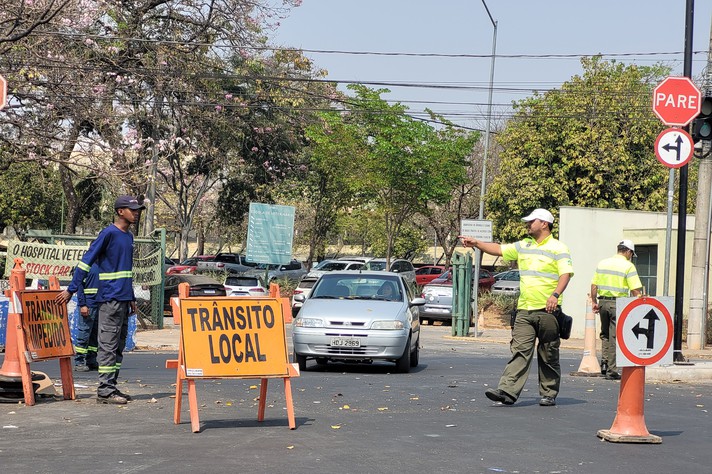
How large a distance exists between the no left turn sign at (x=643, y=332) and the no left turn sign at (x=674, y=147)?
23.5 feet

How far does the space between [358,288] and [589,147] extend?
91.7 feet

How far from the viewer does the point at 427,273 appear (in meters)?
53.8

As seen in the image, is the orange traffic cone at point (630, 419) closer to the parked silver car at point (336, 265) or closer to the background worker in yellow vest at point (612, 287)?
the background worker in yellow vest at point (612, 287)

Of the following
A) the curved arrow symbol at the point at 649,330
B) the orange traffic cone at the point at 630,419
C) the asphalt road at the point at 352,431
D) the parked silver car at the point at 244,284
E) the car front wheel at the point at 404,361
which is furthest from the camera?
the parked silver car at the point at 244,284

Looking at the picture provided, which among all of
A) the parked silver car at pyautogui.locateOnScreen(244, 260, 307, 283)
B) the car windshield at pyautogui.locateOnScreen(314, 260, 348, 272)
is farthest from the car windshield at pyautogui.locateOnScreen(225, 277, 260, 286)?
the parked silver car at pyautogui.locateOnScreen(244, 260, 307, 283)

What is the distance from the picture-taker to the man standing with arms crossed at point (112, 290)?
10.9m

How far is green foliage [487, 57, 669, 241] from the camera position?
42719 millimetres

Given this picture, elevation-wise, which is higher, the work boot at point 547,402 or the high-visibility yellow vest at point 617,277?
the high-visibility yellow vest at point 617,277

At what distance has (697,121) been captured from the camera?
53.5 feet

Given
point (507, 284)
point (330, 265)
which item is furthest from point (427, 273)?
point (507, 284)

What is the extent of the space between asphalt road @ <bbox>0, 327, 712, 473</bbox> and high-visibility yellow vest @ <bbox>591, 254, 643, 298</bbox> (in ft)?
4.41

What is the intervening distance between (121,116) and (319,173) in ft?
62.4

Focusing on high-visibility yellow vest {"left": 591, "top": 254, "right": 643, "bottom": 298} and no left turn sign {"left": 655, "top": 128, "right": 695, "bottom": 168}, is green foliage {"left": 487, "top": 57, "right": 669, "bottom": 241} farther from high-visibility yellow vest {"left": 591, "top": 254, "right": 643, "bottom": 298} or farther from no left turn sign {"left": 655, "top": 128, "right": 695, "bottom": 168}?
high-visibility yellow vest {"left": 591, "top": 254, "right": 643, "bottom": 298}

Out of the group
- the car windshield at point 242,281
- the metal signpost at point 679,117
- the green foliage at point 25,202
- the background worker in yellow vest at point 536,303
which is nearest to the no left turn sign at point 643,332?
the background worker in yellow vest at point 536,303
